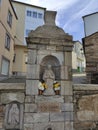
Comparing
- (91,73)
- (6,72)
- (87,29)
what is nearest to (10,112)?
(91,73)

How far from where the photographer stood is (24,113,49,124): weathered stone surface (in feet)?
12.1

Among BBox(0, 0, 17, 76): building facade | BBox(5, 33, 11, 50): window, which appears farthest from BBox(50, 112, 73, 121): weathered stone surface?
BBox(5, 33, 11, 50): window

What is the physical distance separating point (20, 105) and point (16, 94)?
26 centimetres

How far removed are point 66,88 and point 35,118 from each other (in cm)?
98

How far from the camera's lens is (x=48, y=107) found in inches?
150

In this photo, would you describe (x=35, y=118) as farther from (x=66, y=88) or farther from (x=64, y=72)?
(x=64, y=72)

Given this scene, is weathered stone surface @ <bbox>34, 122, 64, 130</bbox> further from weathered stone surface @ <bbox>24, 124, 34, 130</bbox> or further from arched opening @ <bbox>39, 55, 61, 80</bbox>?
arched opening @ <bbox>39, 55, 61, 80</bbox>

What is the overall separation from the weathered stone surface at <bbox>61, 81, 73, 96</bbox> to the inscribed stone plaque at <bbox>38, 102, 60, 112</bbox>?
328 millimetres

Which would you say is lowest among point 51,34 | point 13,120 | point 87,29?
point 13,120

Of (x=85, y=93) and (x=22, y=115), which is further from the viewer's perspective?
(x=85, y=93)

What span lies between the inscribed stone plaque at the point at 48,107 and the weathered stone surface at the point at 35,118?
110 mm

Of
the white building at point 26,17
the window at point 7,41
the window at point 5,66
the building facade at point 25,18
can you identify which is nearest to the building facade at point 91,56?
the window at point 5,66

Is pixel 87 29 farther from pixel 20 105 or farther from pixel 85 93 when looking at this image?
pixel 20 105

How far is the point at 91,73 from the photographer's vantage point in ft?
27.2
